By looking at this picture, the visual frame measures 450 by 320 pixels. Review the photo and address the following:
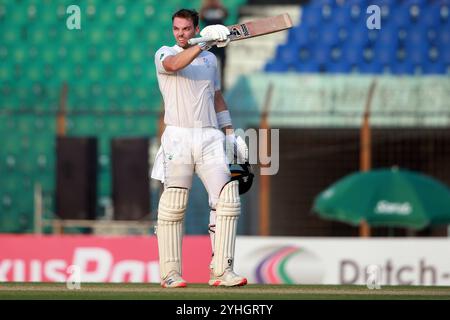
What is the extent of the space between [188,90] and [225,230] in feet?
3.03

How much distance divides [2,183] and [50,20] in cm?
307

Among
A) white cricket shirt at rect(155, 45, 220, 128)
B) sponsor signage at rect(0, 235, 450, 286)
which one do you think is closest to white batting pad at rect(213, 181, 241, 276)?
white cricket shirt at rect(155, 45, 220, 128)

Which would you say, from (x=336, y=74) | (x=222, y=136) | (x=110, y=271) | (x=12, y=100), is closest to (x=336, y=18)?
(x=336, y=74)

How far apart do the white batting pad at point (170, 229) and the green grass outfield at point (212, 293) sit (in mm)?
177

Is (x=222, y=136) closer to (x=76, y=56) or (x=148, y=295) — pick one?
(x=148, y=295)

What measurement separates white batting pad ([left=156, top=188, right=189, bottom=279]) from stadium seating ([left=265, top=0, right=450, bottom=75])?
11.4 metres

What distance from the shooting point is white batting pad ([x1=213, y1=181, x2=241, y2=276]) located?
7.68 metres

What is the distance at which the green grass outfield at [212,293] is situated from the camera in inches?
274

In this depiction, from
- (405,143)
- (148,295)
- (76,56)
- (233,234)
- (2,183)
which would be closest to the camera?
(148,295)

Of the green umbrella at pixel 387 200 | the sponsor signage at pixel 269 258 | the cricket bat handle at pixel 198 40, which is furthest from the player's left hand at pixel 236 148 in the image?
the green umbrella at pixel 387 200

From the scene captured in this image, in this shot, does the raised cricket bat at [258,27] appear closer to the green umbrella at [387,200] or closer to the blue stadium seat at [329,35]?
the green umbrella at [387,200]

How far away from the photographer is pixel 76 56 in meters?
19.4

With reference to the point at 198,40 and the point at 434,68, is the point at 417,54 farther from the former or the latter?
the point at 198,40

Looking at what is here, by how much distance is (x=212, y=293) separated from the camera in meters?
7.19
